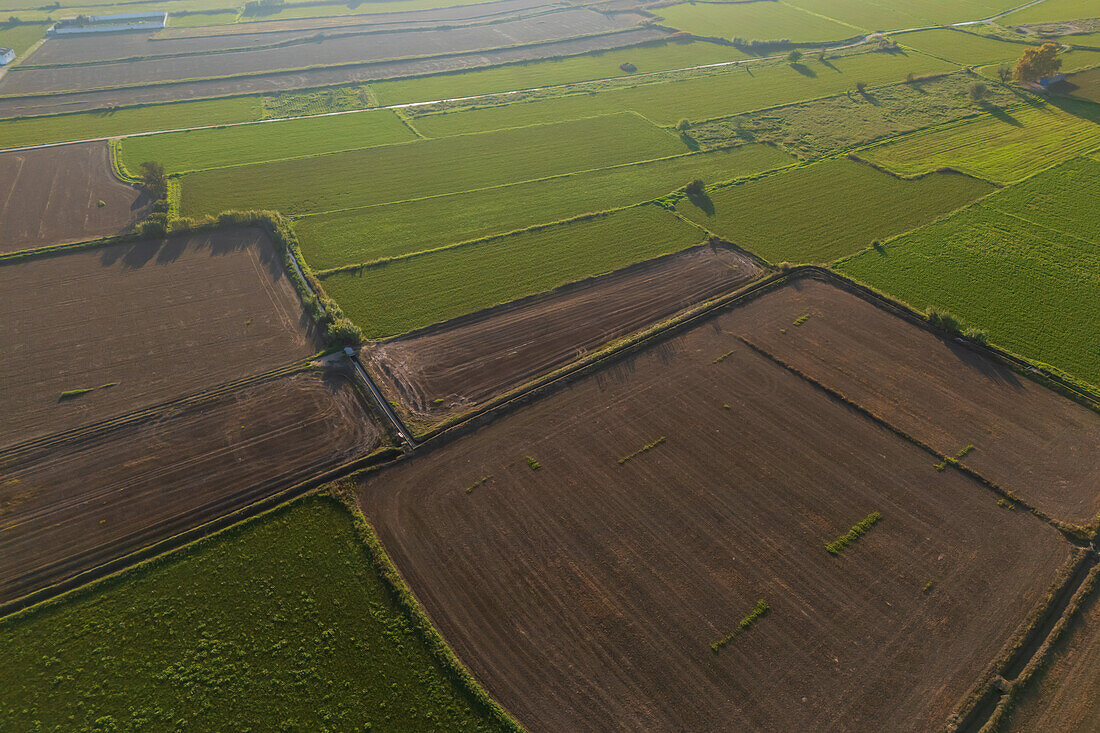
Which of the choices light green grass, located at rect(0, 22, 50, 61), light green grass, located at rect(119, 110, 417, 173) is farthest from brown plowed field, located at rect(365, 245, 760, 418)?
light green grass, located at rect(0, 22, 50, 61)

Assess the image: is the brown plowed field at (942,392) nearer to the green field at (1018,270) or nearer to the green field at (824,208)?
the green field at (1018,270)

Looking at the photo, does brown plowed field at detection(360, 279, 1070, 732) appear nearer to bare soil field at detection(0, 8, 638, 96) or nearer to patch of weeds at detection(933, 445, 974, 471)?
patch of weeds at detection(933, 445, 974, 471)

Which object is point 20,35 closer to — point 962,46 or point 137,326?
point 137,326

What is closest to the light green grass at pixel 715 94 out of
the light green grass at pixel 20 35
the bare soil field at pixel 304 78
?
the bare soil field at pixel 304 78

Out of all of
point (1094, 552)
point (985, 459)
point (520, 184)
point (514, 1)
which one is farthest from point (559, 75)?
point (1094, 552)

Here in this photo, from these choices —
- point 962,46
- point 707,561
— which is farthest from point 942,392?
point 962,46

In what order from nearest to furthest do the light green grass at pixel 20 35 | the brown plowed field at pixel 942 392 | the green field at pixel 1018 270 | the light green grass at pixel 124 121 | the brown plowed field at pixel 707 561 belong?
the brown plowed field at pixel 707 561 → the brown plowed field at pixel 942 392 → the green field at pixel 1018 270 → the light green grass at pixel 124 121 → the light green grass at pixel 20 35
